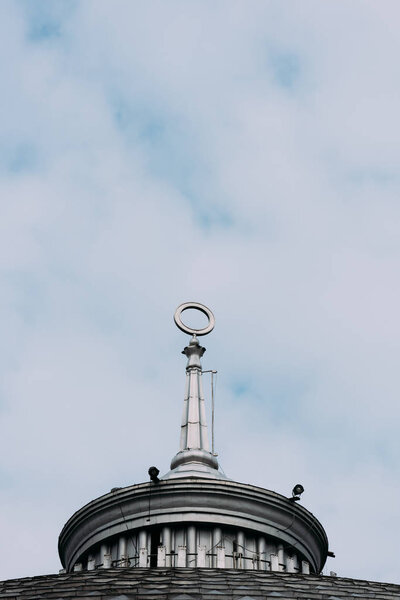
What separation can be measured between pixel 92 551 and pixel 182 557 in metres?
4.99

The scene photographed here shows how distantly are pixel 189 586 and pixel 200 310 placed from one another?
2130cm

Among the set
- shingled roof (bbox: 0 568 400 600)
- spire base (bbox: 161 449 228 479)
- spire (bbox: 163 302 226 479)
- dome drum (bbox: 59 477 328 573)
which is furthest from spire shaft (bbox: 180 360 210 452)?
shingled roof (bbox: 0 568 400 600)

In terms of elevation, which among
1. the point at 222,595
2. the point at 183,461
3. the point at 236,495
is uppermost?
the point at 183,461

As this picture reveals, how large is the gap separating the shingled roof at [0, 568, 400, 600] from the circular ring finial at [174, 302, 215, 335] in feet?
54.5

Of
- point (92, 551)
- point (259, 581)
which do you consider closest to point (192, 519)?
point (92, 551)

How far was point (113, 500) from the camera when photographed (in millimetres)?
42125

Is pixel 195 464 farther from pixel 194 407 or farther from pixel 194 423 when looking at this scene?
pixel 194 407

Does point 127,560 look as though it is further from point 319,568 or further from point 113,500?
point 319,568

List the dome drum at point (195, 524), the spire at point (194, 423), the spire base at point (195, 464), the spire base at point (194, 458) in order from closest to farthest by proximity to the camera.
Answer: the dome drum at point (195, 524), the spire base at point (195, 464), the spire at point (194, 423), the spire base at point (194, 458)

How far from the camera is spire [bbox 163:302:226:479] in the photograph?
148 ft

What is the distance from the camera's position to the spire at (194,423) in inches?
1779

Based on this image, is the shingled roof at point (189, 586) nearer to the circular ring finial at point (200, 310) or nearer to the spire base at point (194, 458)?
the spire base at point (194, 458)

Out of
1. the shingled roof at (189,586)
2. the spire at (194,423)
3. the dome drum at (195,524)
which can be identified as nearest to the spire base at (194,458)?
the spire at (194,423)

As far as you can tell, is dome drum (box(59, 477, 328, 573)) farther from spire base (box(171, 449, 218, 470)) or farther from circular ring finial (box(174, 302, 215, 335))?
circular ring finial (box(174, 302, 215, 335))
